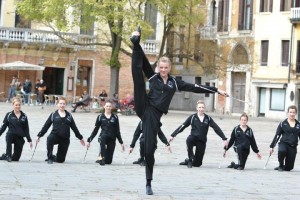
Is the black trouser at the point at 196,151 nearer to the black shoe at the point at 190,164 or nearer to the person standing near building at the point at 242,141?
the black shoe at the point at 190,164

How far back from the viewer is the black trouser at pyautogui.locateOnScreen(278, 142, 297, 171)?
20.7m

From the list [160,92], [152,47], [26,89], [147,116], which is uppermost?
[152,47]

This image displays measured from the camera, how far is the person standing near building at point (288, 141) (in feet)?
67.9

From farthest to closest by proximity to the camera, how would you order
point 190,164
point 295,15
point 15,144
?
point 295,15 < point 190,164 < point 15,144

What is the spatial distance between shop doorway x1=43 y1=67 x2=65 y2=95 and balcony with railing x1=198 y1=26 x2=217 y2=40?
35.1 ft

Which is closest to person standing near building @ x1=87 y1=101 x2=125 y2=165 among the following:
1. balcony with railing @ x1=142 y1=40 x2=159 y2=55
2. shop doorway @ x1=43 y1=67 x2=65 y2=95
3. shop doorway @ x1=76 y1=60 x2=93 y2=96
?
shop doorway @ x1=43 y1=67 x2=65 y2=95

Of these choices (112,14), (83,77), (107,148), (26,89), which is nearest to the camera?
(107,148)

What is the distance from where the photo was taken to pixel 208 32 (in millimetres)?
64750

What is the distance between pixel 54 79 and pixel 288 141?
46.7m

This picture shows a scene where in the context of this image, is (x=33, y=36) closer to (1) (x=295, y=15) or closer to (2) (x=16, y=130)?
(1) (x=295, y=15)

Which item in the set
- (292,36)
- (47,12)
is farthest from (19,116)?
(292,36)

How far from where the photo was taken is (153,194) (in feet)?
45.3

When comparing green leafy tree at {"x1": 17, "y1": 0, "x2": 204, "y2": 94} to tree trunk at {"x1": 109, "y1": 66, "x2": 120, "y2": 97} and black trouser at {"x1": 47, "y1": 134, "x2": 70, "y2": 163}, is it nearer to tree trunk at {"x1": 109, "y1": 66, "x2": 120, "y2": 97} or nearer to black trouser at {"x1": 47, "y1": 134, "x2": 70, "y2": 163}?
tree trunk at {"x1": 109, "y1": 66, "x2": 120, "y2": 97}

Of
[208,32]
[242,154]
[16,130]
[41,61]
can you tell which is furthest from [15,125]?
[208,32]
